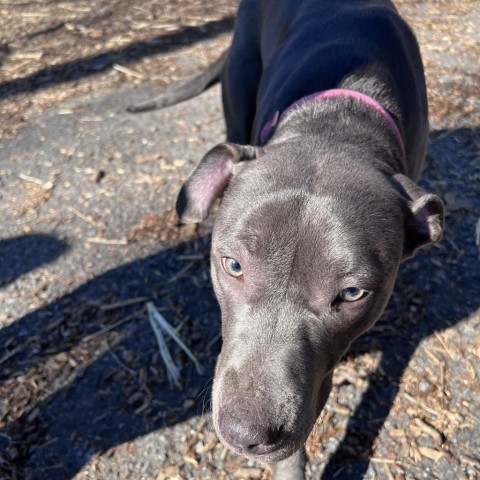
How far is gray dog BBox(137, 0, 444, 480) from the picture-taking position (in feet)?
7.84

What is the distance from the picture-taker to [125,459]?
3.42 m

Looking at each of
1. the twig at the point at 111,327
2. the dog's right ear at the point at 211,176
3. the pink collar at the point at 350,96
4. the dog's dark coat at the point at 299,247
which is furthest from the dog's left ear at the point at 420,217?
the twig at the point at 111,327

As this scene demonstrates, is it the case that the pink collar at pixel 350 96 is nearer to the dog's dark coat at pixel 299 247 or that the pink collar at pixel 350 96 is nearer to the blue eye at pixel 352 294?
the dog's dark coat at pixel 299 247

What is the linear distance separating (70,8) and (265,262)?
7472 millimetres

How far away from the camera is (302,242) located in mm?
2477

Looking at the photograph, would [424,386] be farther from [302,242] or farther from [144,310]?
[144,310]

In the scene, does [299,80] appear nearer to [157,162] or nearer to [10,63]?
[157,162]

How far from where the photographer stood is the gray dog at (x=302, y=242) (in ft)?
7.84

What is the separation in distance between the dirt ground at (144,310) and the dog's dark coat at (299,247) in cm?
69

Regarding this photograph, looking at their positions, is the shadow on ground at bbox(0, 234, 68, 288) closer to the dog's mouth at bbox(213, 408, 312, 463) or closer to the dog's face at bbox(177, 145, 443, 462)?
the dog's face at bbox(177, 145, 443, 462)

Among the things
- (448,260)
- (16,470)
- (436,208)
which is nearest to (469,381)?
(448,260)

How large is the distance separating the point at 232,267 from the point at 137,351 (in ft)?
5.10

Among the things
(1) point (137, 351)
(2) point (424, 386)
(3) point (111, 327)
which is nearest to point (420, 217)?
(2) point (424, 386)

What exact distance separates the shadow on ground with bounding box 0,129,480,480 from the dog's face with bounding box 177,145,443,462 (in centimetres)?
112
